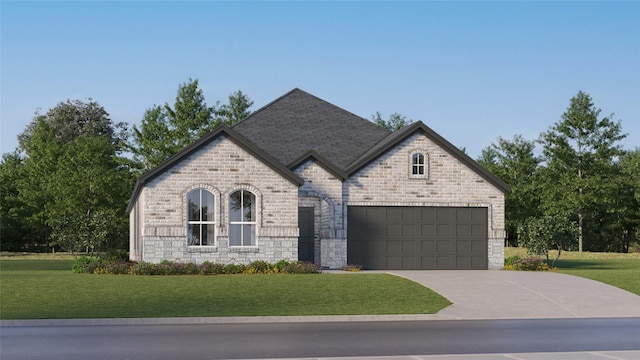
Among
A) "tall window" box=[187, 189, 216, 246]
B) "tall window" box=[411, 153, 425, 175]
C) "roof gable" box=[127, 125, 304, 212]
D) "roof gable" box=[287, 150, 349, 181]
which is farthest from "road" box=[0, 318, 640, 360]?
"tall window" box=[411, 153, 425, 175]

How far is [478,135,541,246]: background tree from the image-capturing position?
237 ft

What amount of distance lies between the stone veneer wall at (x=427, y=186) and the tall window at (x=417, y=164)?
7.2 inches

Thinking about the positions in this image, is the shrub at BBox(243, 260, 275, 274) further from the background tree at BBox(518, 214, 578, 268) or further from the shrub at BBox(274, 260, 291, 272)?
the background tree at BBox(518, 214, 578, 268)

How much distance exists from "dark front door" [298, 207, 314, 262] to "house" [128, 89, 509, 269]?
4 centimetres

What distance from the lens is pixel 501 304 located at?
24109 mm

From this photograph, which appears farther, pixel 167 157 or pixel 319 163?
pixel 167 157

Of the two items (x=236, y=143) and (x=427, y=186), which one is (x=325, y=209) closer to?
(x=427, y=186)

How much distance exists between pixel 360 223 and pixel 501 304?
13.5m

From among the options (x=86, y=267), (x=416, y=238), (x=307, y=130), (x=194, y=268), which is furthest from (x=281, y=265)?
(x=307, y=130)

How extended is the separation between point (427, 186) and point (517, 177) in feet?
142

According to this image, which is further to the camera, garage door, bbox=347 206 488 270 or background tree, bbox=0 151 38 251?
background tree, bbox=0 151 38 251

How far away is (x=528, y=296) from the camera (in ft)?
84.1

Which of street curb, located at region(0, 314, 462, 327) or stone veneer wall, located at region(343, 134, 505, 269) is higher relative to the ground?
stone veneer wall, located at region(343, 134, 505, 269)

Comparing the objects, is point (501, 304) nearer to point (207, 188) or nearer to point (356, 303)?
point (356, 303)
